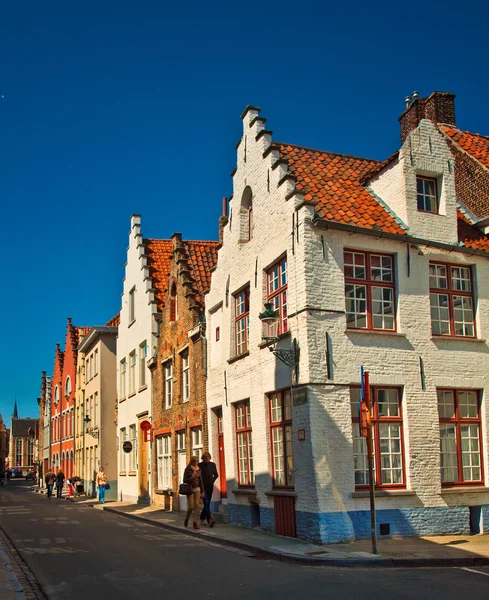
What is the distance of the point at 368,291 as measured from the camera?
53.2ft

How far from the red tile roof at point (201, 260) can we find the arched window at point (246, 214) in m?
4.84

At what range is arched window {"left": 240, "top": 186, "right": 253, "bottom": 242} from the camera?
19.5 metres

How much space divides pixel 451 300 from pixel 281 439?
4.95 m

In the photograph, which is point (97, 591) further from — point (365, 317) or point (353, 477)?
point (365, 317)

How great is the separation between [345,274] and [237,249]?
4374mm

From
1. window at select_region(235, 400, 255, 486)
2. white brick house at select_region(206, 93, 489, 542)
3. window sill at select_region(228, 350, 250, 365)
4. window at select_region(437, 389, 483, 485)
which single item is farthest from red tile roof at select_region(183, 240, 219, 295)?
window at select_region(437, 389, 483, 485)

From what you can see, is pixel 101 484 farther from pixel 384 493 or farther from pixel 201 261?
pixel 384 493

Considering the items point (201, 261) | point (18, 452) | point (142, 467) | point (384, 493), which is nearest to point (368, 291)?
point (384, 493)

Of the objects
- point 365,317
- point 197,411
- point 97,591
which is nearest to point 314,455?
point 365,317

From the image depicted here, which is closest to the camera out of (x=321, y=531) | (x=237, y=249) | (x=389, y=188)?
(x=321, y=531)

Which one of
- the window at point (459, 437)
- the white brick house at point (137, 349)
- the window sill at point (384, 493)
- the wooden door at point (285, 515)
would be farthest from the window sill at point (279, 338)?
the white brick house at point (137, 349)

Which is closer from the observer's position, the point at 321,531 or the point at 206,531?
the point at 321,531

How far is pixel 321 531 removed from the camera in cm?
1443

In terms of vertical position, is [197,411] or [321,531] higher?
[197,411]
